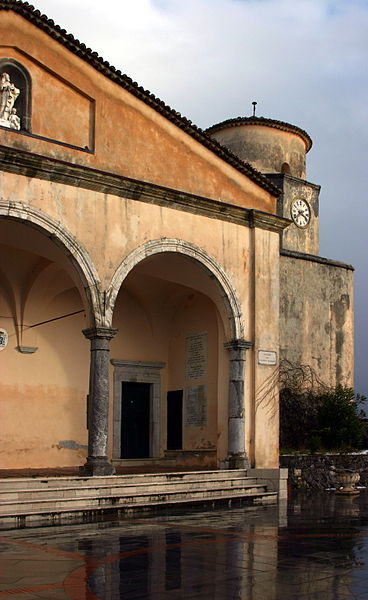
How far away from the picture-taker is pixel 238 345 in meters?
16.1

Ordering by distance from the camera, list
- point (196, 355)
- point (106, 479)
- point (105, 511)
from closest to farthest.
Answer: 1. point (105, 511)
2. point (106, 479)
3. point (196, 355)

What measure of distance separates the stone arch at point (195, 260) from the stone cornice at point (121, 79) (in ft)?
7.71

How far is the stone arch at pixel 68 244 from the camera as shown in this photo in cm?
1309

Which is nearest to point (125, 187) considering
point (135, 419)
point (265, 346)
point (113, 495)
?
point (265, 346)

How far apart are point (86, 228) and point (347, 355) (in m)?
12.6

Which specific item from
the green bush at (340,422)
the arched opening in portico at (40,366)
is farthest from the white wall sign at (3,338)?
the green bush at (340,422)

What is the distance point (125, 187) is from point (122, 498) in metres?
5.74

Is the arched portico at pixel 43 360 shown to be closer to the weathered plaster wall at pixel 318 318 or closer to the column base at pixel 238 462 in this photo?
the column base at pixel 238 462

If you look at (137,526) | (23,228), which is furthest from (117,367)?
(137,526)

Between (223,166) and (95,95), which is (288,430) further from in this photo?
(95,95)

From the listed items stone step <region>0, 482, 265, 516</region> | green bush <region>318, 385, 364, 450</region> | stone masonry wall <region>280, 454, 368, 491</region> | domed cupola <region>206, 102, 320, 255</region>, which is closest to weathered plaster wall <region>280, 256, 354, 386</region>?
green bush <region>318, 385, 364, 450</region>

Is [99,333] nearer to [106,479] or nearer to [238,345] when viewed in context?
[106,479]

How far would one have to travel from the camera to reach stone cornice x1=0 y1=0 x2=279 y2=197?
13.9 m

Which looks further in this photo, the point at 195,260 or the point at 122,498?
the point at 195,260
